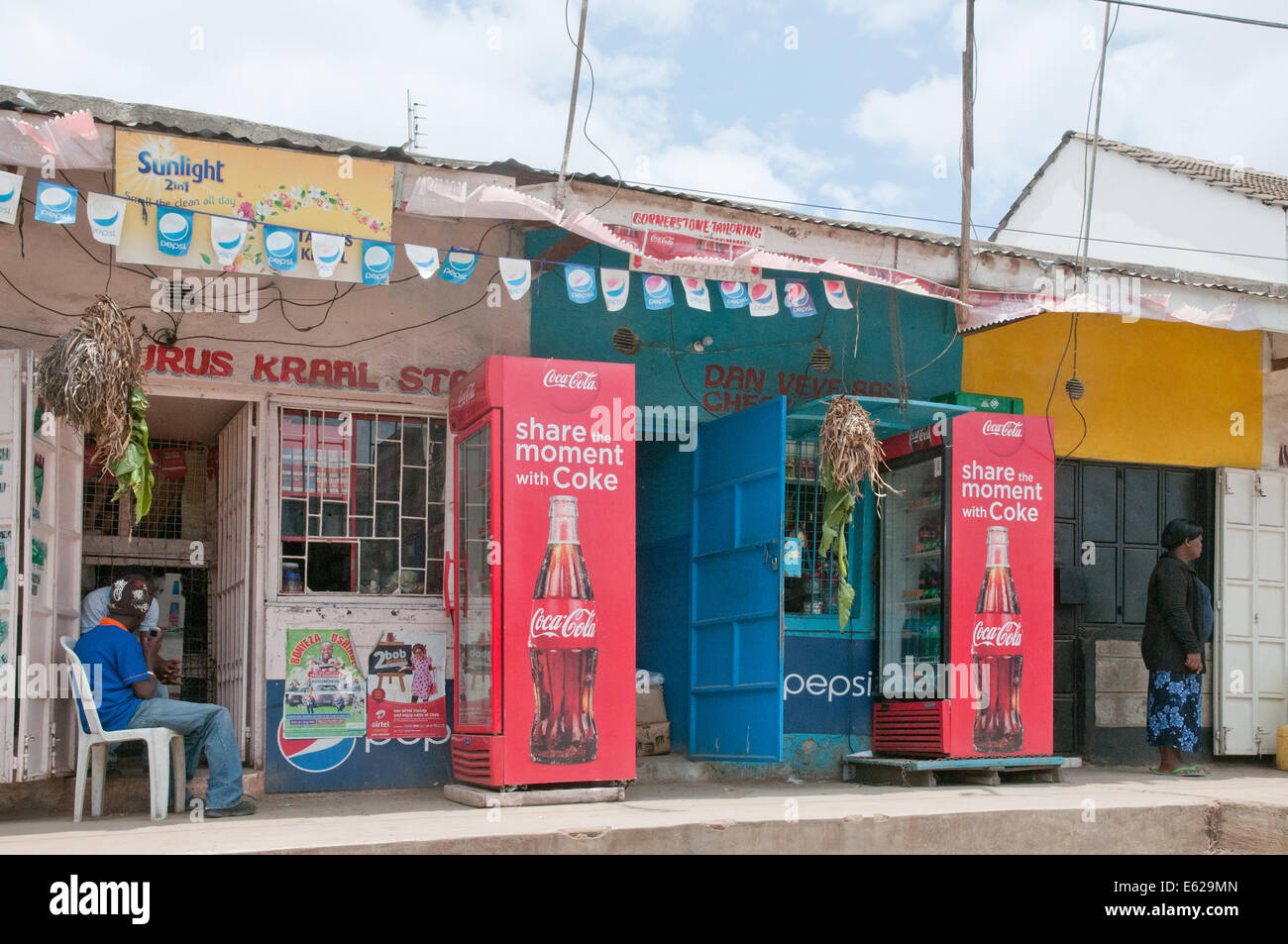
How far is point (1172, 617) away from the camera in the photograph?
9445 mm

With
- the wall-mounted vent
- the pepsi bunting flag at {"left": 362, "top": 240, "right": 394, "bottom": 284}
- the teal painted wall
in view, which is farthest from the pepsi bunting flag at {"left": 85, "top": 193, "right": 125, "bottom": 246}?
the wall-mounted vent

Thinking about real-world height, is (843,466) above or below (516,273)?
below

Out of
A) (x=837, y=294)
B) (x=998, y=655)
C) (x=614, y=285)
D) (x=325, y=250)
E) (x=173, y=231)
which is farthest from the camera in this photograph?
(x=998, y=655)

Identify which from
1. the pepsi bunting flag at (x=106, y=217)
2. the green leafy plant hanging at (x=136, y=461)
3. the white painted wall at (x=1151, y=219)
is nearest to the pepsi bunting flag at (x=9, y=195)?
the pepsi bunting flag at (x=106, y=217)

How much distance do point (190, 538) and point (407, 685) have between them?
2.54 metres

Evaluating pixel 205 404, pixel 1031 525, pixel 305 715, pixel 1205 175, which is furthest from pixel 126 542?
pixel 1205 175

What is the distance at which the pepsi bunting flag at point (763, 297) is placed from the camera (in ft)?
27.6

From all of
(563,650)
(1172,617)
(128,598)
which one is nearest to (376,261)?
(128,598)

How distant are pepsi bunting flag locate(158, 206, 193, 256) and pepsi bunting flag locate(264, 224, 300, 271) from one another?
414 millimetres

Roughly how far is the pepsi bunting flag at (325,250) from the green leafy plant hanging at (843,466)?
3.49 meters

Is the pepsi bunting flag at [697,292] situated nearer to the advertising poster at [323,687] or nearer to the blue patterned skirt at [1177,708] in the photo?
the advertising poster at [323,687]

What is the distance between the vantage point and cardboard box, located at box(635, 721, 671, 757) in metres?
9.54

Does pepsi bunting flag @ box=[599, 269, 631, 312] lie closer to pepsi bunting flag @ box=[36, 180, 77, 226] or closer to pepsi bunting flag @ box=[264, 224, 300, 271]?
pepsi bunting flag @ box=[264, 224, 300, 271]

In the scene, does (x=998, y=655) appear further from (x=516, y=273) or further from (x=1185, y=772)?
(x=516, y=273)
